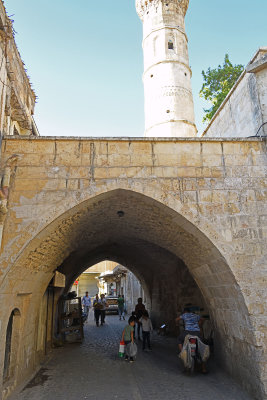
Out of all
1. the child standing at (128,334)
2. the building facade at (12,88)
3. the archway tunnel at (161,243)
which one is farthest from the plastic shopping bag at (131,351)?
the building facade at (12,88)

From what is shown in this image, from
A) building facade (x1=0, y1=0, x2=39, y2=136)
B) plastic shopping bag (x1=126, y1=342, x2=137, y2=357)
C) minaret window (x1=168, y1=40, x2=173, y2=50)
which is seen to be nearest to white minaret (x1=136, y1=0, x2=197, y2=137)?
minaret window (x1=168, y1=40, x2=173, y2=50)

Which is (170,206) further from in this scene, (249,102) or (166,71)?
(166,71)

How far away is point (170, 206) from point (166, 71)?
14.8 m

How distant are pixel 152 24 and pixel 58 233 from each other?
1792 centimetres

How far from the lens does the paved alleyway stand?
500 centimetres

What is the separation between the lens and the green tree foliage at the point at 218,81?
16516 millimetres

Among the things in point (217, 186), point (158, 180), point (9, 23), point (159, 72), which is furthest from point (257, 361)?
point (159, 72)

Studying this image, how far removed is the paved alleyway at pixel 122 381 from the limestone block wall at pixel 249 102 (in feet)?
15.1

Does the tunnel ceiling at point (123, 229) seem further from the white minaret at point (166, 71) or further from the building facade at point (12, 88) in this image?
the white minaret at point (166, 71)

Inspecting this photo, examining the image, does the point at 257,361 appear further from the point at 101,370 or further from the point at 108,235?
the point at 108,235

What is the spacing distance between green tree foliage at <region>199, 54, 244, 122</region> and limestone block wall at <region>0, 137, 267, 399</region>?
11825 millimetres

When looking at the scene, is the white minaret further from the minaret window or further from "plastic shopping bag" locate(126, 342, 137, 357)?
"plastic shopping bag" locate(126, 342, 137, 357)

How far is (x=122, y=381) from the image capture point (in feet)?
18.8

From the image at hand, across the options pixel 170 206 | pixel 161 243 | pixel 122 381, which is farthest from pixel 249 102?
pixel 122 381
